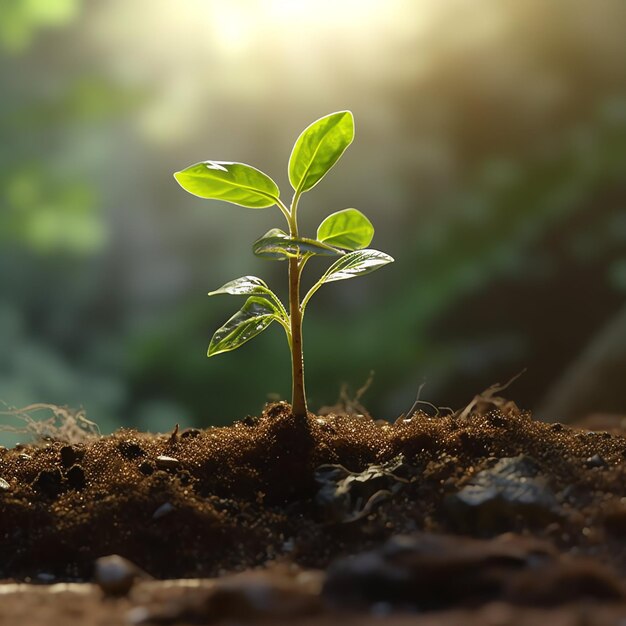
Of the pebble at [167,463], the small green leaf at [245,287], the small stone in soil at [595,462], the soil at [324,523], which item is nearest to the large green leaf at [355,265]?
the small green leaf at [245,287]

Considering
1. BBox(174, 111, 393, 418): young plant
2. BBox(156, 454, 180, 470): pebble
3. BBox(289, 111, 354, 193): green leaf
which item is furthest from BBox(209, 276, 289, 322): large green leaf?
BBox(156, 454, 180, 470): pebble

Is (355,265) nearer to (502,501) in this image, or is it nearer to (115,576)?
(502,501)

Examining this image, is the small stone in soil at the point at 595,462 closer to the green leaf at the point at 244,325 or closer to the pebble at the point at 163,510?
the green leaf at the point at 244,325

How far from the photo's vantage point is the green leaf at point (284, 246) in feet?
5.12

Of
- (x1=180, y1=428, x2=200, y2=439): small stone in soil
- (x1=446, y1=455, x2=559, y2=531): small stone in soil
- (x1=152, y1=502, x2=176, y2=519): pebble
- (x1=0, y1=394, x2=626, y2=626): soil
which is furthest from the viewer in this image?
(x1=180, y1=428, x2=200, y2=439): small stone in soil

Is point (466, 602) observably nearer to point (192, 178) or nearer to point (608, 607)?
point (608, 607)

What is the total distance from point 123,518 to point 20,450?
583 mm

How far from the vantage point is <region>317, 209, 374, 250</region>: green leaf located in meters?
1.79

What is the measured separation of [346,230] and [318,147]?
20 cm

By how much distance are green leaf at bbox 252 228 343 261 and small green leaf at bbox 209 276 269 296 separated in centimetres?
10

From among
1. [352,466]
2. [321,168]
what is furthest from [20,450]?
[321,168]

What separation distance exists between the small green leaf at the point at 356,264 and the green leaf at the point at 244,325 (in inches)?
5.5

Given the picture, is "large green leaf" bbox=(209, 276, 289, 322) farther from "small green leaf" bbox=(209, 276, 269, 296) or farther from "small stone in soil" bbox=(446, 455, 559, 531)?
"small stone in soil" bbox=(446, 455, 559, 531)

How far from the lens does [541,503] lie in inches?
56.3
